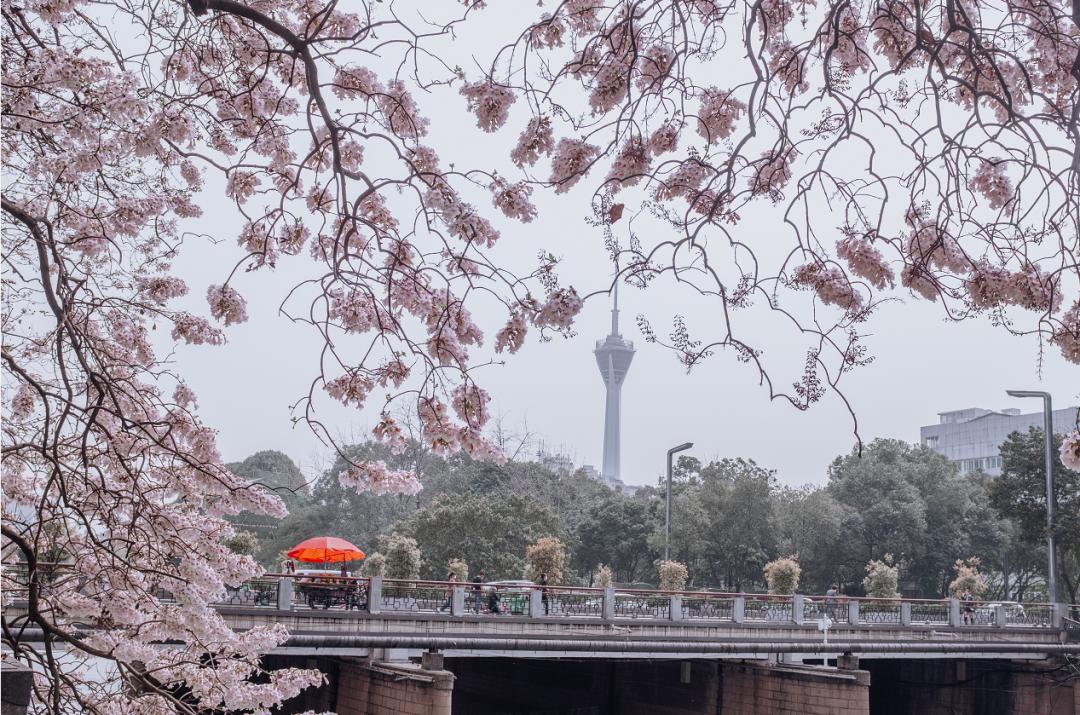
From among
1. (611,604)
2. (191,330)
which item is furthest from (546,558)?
(191,330)

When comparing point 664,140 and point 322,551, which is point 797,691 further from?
point 664,140

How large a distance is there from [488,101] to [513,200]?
42 cm

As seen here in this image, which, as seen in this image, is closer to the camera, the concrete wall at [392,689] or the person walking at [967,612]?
the concrete wall at [392,689]

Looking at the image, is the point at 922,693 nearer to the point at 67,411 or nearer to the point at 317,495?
the point at 67,411

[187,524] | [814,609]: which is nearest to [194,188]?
[187,524]

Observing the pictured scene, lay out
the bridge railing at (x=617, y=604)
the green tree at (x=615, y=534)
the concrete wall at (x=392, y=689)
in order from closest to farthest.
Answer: the concrete wall at (x=392, y=689) → the bridge railing at (x=617, y=604) → the green tree at (x=615, y=534)

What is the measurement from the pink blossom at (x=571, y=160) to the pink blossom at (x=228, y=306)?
1.53 m

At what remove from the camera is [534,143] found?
4527 millimetres

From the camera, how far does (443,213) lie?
4.04 metres

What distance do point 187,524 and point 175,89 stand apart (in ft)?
6.97

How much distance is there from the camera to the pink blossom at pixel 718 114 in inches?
200

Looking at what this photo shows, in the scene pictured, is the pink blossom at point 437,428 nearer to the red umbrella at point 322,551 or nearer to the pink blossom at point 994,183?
the pink blossom at point 994,183

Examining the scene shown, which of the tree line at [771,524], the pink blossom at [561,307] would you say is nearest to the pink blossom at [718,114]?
the pink blossom at [561,307]

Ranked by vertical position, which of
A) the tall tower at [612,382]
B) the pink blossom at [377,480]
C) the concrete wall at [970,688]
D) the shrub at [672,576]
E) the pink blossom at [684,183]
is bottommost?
the concrete wall at [970,688]
